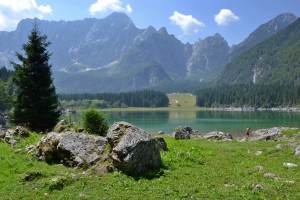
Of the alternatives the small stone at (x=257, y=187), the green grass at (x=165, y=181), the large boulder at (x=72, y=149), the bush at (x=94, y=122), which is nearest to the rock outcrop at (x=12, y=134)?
the bush at (x=94, y=122)

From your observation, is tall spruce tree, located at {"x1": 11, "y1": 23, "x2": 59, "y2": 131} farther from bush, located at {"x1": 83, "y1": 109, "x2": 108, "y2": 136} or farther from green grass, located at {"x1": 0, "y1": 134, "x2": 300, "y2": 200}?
green grass, located at {"x1": 0, "y1": 134, "x2": 300, "y2": 200}

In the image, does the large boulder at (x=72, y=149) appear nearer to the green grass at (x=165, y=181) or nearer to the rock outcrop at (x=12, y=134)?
the green grass at (x=165, y=181)

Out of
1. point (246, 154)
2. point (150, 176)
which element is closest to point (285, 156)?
point (246, 154)

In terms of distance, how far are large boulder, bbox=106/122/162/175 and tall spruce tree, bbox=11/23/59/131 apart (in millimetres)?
24704

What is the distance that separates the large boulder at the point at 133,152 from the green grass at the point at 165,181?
82 cm

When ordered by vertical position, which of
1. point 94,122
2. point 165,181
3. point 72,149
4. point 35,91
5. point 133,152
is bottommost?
point 165,181

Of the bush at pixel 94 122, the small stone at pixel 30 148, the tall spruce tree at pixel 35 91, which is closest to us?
the small stone at pixel 30 148

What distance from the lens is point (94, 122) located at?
3741 cm

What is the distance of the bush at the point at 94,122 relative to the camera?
1460 inches

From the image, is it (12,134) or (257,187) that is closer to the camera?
(257,187)

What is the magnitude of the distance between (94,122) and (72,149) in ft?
34.3

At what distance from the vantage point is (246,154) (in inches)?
1313

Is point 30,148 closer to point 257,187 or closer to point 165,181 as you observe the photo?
point 165,181

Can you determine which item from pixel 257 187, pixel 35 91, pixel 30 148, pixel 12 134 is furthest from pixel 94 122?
pixel 257 187
